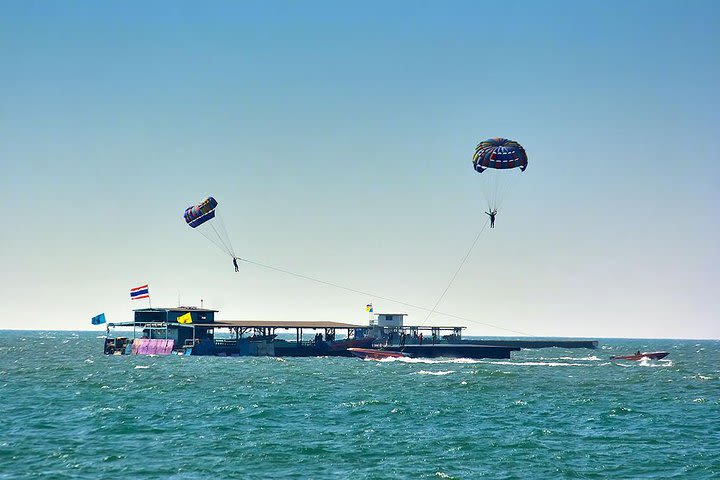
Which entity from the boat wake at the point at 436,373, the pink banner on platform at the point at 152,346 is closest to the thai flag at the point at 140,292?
the pink banner on platform at the point at 152,346

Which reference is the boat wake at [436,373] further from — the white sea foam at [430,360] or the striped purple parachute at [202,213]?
the striped purple parachute at [202,213]

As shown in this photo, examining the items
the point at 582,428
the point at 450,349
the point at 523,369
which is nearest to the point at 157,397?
the point at 582,428

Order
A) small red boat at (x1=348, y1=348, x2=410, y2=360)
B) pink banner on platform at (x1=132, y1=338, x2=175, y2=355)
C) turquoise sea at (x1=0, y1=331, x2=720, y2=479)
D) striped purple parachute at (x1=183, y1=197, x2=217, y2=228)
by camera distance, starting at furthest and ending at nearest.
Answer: pink banner on platform at (x1=132, y1=338, x2=175, y2=355), small red boat at (x1=348, y1=348, x2=410, y2=360), striped purple parachute at (x1=183, y1=197, x2=217, y2=228), turquoise sea at (x1=0, y1=331, x2=720, y2=479)

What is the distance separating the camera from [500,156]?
7988 centimetres

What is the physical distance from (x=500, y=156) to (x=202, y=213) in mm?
41699

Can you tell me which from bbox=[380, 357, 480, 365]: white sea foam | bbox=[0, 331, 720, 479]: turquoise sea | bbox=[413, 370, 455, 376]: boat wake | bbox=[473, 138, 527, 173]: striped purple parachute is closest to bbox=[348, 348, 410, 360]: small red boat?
bbox=[380, 357, 480, 365]: white sea foam

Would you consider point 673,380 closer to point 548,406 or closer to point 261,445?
point 548,406

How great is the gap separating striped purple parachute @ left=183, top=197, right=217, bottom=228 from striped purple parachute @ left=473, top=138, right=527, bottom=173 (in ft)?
126

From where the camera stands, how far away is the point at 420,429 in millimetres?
50938

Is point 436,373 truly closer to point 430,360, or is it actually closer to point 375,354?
point 430,360

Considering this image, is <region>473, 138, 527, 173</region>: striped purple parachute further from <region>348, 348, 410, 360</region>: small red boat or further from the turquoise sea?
<region>348, 348, 410, 360</region>: small red boat

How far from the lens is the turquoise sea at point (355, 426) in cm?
4025

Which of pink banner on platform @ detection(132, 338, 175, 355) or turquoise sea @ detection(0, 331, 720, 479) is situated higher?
pink banner on platform @ detection(132, 338, 175, 355)

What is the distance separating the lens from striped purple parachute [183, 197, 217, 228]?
10506 cm
